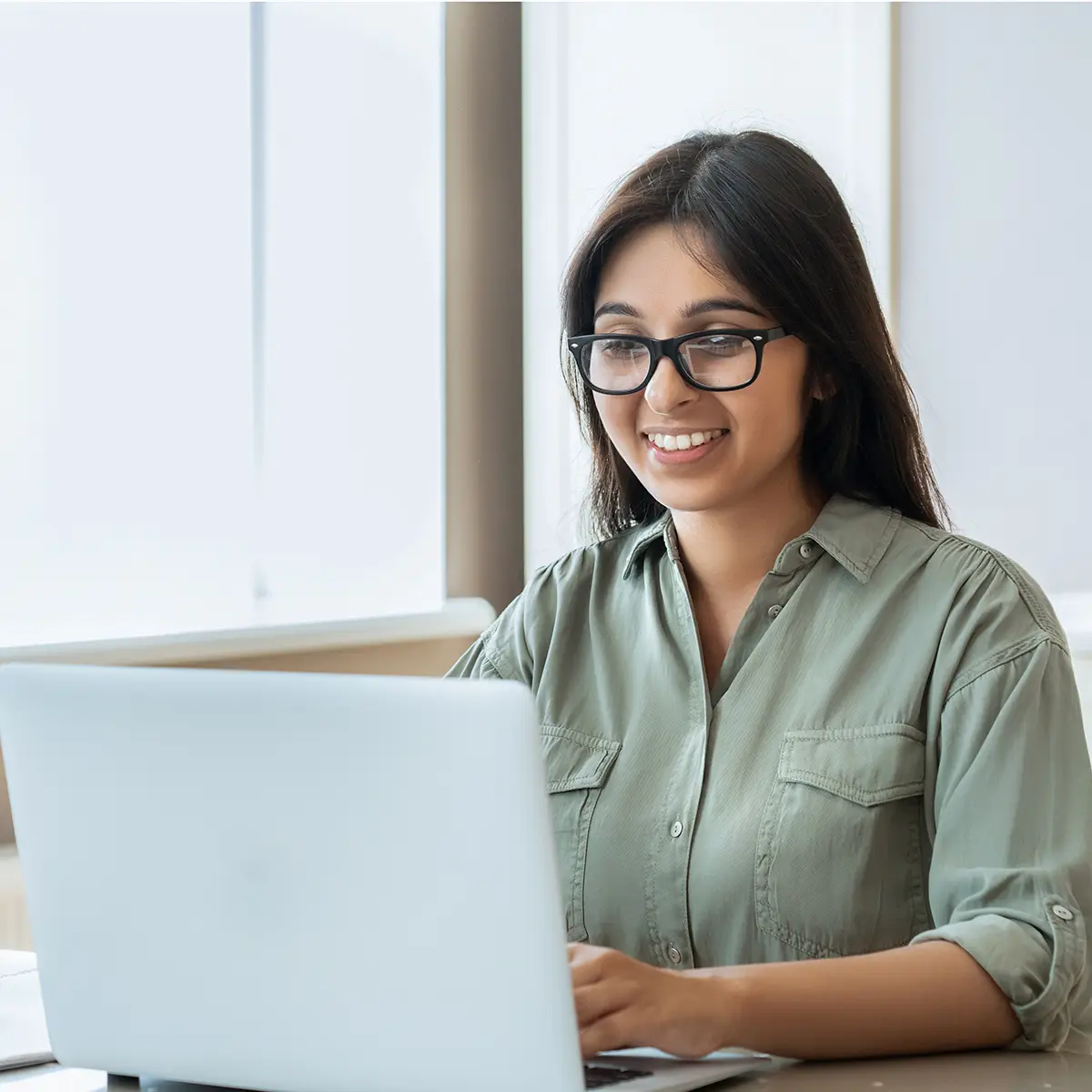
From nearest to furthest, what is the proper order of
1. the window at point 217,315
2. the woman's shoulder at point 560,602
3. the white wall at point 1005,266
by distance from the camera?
the woman's shoulder at point 560,602, the window at point 217,315, the white wall at point 1005,266

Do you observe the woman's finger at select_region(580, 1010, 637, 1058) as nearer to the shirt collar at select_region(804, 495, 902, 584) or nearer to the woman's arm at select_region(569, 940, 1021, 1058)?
the woman's arm at select_region(569, 940, 1021, 1058)

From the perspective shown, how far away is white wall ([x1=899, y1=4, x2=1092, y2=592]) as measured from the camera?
2.38 metres

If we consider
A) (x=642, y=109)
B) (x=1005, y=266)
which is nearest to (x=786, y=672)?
(x=1005, y=266)

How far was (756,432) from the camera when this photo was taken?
1422mm

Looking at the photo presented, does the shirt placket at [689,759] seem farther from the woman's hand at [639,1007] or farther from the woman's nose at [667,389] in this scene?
the woman's hand at [639,1007]

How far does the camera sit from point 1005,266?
96.0 inches

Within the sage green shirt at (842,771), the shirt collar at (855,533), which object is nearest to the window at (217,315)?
the sage green shirt at (842,771)

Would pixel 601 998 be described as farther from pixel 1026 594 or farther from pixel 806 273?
pixel 806 273

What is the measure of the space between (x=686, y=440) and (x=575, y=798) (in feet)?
1.18

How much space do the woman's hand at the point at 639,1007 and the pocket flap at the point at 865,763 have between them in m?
0.33

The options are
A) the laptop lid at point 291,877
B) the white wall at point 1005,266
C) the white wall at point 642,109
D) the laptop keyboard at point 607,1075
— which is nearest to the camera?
the laptop lid at point 291,877

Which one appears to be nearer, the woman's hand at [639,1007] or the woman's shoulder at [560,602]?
the woman's hand at [639,1007]

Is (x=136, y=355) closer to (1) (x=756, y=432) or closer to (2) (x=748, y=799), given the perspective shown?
(1) (x=756, y=432)

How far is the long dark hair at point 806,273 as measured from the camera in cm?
140
